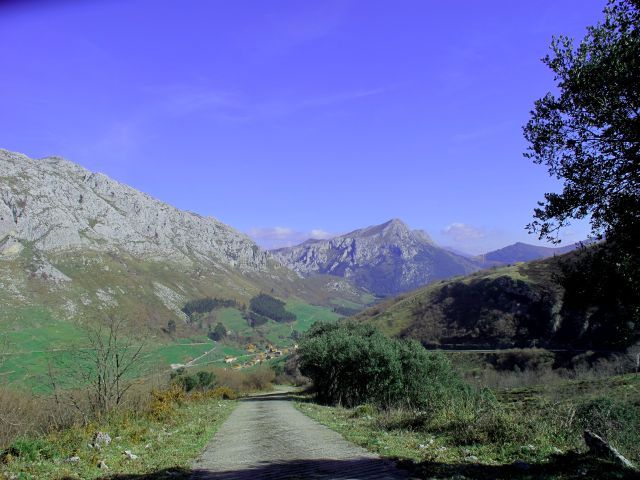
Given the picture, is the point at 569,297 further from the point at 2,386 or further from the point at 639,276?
the point at 2,386

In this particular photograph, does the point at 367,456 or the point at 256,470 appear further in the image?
the point at 367,456

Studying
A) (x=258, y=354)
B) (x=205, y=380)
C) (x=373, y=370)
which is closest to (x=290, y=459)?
(x=373, y=370)

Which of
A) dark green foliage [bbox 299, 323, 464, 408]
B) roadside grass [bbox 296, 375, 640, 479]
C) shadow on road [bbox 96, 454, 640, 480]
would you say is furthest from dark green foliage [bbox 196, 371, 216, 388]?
shadow on road [bbox 96, 454, 640, 480]

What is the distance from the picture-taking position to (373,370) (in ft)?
121

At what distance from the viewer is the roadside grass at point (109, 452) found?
36.9 ft

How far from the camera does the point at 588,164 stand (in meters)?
12.3

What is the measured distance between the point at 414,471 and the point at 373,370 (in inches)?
1082

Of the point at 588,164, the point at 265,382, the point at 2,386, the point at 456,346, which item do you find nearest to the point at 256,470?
the point at 588,164

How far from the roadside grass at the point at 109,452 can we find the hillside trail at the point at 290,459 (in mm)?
736

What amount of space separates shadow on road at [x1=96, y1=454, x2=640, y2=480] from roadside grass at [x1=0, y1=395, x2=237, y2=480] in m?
0.92

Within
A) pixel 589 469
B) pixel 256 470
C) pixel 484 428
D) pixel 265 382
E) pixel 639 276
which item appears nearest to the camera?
pixel 589 469

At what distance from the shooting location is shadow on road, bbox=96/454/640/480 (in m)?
8.88

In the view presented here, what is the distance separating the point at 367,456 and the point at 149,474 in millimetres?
5244

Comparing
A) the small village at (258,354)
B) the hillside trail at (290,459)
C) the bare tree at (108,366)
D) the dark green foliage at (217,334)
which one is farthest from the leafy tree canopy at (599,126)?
the dark green foliage at (217,334)
